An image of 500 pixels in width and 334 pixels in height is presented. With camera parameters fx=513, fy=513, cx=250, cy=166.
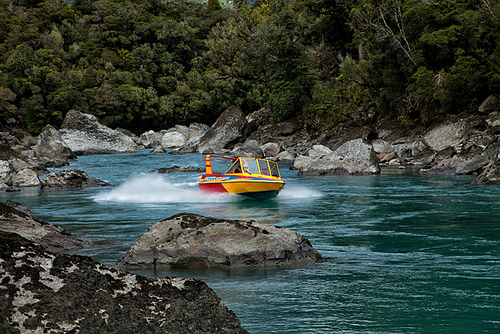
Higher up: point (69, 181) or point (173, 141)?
point (173, 141)

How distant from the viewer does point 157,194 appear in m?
23.9

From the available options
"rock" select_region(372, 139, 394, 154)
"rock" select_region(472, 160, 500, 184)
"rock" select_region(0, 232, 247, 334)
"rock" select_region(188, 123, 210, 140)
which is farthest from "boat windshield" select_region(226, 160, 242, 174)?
"rock" select_region(188, 123, 210, 140)

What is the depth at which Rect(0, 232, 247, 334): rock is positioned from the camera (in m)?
4.35

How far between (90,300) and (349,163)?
28.8 m

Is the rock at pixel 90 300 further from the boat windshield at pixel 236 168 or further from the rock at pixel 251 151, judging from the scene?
the rock at pixel 251 151

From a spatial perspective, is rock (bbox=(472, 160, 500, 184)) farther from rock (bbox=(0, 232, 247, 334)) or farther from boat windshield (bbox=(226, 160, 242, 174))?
rock (bbox=(0, 232, 247, 334))

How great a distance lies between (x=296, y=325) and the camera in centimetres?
671

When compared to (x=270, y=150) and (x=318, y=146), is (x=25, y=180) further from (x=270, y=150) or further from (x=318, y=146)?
(x=270, y=150)

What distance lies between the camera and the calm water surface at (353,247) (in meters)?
7.10

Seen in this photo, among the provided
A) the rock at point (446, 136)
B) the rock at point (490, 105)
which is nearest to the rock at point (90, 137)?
the rock at point (446, 136)

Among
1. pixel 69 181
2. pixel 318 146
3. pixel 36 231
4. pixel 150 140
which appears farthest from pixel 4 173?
pixel 150 140

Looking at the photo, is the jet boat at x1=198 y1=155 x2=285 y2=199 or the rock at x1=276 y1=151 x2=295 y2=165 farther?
the rock at x1=276 y1=151 x2=295 y2=165

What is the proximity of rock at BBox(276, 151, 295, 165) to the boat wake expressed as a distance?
16.6m

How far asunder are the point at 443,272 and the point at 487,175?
51.7 feet
